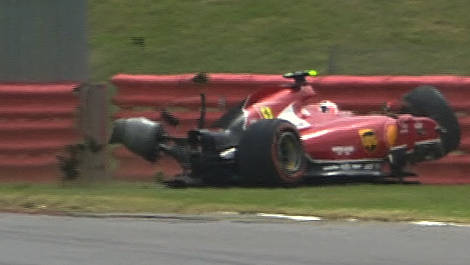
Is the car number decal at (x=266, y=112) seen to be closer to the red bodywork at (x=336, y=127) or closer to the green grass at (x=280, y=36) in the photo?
the red bodywork at (x=336, y=127)

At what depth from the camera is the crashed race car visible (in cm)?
1105

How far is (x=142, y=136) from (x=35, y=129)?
1.65 metres

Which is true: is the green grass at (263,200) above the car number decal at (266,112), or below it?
below

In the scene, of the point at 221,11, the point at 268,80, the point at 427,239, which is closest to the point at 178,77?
the point at 268,80

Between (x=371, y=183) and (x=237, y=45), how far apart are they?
657cm

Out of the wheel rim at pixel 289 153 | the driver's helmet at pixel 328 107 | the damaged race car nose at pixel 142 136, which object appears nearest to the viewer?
the wheel rim at pixel 289 153

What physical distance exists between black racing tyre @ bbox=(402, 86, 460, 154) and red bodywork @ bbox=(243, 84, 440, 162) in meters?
0.11

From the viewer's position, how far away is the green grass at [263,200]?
9.29 meters

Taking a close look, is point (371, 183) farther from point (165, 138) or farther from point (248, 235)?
point (248, 235)

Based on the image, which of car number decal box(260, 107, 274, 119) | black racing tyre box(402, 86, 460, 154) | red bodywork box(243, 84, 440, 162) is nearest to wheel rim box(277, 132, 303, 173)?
red bodywork box(243, 84, 440, 162)

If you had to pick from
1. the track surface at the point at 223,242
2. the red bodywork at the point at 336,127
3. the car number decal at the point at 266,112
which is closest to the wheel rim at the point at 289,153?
the red bodywork at the point at 336,127

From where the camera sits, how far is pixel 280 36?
722 inches

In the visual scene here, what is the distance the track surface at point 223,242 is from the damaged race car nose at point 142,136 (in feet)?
7.88

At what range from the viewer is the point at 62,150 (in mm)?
12102
